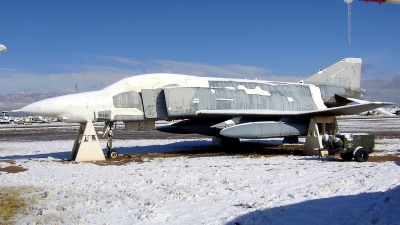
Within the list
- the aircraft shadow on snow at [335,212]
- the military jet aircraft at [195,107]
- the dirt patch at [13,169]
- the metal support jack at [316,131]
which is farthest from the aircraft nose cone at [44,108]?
the metal support jack at [316,131]

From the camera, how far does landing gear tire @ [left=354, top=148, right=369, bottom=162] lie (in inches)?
450

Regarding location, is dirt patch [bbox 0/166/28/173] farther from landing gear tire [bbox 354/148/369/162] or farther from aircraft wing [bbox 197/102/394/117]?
landing gear tire [bbox 354/148/369/162]

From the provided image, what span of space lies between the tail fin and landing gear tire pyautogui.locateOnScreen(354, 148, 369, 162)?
24.1 feet

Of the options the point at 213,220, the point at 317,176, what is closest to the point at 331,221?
the point at 213,220

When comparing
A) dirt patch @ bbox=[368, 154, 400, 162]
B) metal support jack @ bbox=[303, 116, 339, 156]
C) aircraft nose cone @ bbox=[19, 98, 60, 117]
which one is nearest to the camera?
dirt patch @ bbox=[368, 154, 400, 162]

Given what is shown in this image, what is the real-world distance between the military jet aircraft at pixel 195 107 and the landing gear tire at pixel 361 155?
8.28ft

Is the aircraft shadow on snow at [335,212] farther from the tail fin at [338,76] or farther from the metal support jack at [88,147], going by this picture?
the tail fin at [338,76]

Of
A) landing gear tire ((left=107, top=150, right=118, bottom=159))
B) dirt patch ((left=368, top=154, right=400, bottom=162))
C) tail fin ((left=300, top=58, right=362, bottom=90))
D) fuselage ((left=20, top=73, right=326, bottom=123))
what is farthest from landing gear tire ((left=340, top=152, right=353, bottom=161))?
landing gear tire ((left=107, top=150, right=118, bottom=159))

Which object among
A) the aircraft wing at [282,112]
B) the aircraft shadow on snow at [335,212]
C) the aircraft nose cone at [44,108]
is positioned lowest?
the aircraft shadow on snow at [335,212]

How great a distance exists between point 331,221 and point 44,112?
35.6 feet

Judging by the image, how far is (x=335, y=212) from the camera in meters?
5.41

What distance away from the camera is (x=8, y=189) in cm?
788

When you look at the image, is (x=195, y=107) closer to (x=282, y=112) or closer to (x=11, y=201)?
(x=282, y=112)

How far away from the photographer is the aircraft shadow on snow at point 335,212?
5.06 m
